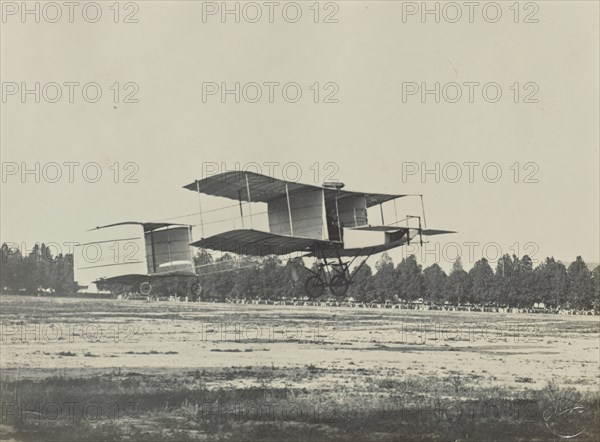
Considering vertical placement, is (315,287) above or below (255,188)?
below

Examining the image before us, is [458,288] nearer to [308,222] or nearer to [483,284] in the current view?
[483,284]

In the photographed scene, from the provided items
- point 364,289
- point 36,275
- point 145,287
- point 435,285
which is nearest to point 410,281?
point 435,285

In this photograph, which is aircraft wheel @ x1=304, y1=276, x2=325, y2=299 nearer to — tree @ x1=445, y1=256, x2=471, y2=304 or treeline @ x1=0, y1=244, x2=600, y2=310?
treeline @ x1=0, y1=244, x2=600, y2=310

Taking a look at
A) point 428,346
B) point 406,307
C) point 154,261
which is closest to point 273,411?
point 154,261

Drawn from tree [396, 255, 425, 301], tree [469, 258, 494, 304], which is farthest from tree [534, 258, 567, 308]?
tree [396, 255, 425, 301]

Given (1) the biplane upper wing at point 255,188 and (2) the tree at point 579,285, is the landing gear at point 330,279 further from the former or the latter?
(2) the tree at point 579,285

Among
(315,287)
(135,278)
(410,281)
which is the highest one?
(135,278)

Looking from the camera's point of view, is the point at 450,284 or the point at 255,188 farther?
the point at 450,284
